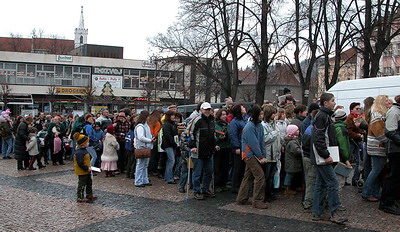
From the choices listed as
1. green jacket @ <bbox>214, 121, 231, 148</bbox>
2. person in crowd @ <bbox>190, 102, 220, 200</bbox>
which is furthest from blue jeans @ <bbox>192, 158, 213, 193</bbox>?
green jacket @ <bbox>214, 121, 231, 148</bbox>

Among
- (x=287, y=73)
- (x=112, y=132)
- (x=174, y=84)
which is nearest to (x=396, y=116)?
Answer: (x=112, y=132)

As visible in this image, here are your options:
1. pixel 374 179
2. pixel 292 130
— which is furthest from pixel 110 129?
pixel 374 179

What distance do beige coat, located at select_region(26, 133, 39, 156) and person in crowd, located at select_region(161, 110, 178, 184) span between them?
198 inches

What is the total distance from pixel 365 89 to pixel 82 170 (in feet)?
31.4

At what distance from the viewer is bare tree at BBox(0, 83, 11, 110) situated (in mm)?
48325

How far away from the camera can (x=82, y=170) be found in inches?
339

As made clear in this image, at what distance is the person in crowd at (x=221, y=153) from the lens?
959 centimetres

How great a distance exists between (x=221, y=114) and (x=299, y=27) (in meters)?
15.0

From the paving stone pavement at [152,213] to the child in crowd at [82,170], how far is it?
22 cm

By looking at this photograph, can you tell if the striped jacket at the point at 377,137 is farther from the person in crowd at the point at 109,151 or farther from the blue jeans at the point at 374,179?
the person in crowd at the point at 109,151

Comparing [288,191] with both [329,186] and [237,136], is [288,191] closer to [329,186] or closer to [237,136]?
[237,136]

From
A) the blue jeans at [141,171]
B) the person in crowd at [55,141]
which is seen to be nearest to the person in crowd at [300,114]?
the blue jeans at [141,171]

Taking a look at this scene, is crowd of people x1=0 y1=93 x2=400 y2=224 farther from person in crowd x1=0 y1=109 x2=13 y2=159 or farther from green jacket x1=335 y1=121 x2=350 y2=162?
person in crowd x1=0 y1=109 x2=13 y2=159

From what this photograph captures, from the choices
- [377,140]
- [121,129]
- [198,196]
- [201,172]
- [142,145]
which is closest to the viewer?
[377,140]
